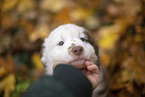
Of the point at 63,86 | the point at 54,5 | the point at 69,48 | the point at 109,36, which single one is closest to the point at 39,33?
the point at 54,5

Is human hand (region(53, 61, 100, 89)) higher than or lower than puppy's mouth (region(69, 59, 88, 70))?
lower

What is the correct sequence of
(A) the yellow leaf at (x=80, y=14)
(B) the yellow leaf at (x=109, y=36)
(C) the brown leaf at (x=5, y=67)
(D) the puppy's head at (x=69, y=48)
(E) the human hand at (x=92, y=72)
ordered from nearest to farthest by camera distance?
(E) the human hand at (x=92, y=72)
(D) the puppy's head at (x=69, y=48)
(C) the brown leaf at (x=5, y=67)
(B) the yellow leaf at (x=109, y=36)
(A) the yellow leaf at (x=80, y=14)

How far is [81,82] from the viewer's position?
138 centimetres

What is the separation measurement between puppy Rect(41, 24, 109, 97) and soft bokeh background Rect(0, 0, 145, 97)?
2.15ft

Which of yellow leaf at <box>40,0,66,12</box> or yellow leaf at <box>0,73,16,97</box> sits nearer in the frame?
yellow leaf at <box>0,73,16,97</box>

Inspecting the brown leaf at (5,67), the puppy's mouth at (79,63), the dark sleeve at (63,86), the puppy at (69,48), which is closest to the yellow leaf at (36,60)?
the brown leaf at (5,67)

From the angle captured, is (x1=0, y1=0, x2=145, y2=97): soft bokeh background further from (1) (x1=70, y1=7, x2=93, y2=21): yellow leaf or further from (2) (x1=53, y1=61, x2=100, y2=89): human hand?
(2) (x1=53, y1=61, x2=100, y2=89): human hand

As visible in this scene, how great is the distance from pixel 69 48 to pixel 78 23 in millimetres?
2179

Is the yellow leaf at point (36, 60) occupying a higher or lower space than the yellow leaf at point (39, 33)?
lower

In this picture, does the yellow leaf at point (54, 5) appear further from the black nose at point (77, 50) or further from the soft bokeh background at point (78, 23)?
the black nose at point (77, 50)

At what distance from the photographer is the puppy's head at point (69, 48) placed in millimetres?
1706

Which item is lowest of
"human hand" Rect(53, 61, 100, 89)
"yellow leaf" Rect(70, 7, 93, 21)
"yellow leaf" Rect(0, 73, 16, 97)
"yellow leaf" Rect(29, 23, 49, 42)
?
"yellow leaf" Rect(0, 73, 16, 97)

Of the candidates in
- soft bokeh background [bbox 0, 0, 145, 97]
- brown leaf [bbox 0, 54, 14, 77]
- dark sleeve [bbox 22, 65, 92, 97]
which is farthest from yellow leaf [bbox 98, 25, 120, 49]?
dark sleeve [bbox 22, 65, 92, 97]

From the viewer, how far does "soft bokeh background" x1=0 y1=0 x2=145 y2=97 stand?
8.33 ft
